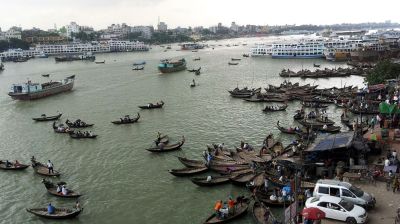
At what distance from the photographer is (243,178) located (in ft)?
75.3

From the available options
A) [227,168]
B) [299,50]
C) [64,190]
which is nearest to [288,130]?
[227,168]

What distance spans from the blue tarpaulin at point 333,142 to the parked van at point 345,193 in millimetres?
4981

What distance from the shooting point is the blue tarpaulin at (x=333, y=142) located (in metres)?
21.8

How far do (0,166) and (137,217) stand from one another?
Answer: 13626 millimetres

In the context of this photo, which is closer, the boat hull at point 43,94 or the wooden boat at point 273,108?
the wooden boat at point 273,108

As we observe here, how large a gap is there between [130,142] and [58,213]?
13093mm

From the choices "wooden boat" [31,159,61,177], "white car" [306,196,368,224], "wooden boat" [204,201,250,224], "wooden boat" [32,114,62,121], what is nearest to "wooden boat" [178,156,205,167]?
"wooden boat" [204,201,250,224]

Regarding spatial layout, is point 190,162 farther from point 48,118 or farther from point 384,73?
point 384,73

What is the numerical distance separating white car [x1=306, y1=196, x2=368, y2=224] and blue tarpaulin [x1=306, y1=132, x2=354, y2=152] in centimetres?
615

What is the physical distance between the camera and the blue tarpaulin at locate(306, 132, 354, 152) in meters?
21.8

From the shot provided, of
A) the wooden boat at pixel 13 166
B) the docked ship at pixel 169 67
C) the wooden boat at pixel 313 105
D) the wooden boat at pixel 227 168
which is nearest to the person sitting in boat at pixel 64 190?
the wooden boat at pixel 13 166

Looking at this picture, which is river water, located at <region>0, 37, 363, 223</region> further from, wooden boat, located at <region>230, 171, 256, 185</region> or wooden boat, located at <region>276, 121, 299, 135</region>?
wooden boat, located at <region>276, 121, 299, 135</region>

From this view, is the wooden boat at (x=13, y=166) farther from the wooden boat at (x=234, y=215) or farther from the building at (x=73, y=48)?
the building at (x=73, y=48)

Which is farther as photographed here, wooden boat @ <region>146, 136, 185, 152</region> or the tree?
the tree
